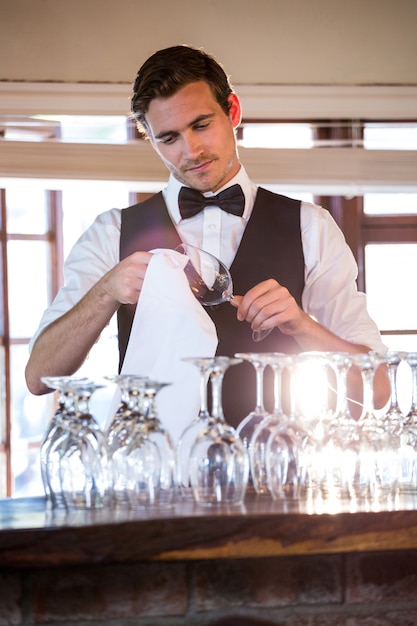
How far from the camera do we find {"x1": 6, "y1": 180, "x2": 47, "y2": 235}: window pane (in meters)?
4.88

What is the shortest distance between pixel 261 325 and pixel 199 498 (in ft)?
1.79

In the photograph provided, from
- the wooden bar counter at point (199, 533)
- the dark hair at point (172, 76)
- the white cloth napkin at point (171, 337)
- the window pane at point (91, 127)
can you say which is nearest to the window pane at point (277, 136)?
the window pane at point (91, 127)

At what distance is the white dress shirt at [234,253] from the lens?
2809 millimetres

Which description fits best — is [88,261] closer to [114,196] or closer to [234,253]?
[234,253]

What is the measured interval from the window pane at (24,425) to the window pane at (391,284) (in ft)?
5.44

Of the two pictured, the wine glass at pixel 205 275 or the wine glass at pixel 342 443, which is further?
the wine glass at pixel 205 275

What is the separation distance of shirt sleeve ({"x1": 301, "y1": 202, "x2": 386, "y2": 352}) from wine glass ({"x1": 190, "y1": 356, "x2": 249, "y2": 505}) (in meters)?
1.21

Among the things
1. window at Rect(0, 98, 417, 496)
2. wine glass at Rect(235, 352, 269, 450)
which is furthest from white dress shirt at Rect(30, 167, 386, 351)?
window at Rect(0, 98, 417, 496)

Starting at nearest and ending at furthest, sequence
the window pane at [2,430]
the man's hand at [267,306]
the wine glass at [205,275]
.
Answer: the man's hand at [267,306] → the wine glass at [205,275] → the window pane at [2,430]

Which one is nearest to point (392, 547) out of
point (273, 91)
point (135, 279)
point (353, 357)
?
point (353, 357)

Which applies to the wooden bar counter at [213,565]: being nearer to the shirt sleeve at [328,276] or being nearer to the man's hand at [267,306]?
the man's hand at [267,306]

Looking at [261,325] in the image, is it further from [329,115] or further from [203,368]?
[329,115]

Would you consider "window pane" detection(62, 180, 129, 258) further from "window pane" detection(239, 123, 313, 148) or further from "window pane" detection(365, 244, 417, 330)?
"window pane" detection(365, 244, 417, 330)

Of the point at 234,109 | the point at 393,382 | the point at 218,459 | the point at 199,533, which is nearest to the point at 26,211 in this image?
the point at 234,109
